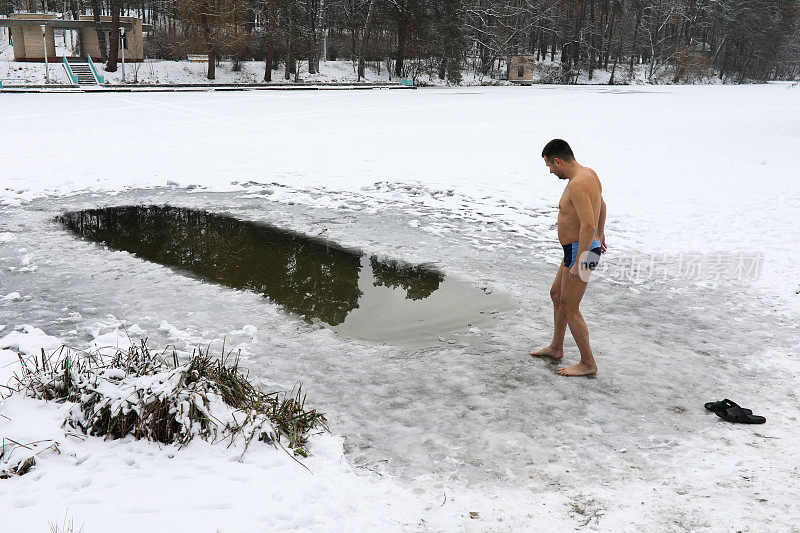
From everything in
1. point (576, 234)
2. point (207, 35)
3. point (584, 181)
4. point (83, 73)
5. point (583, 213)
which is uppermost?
point (207, 35)

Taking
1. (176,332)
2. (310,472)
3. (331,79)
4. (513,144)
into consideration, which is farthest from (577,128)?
(331,79)

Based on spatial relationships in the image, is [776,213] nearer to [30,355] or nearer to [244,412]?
[244,412]

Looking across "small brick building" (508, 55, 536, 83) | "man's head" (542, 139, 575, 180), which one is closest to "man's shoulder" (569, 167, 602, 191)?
"man's head" (542, 139, 575, 180)

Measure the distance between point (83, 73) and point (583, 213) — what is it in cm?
4703

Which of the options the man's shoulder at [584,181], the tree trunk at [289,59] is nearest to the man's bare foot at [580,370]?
the man's shoulder at [584,181]

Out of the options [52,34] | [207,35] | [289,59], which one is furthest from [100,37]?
[289,59]

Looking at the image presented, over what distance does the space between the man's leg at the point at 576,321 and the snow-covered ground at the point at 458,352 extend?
117mm

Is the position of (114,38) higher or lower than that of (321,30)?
lower

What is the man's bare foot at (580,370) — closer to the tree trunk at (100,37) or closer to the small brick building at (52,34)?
the small brick building at (52,34)

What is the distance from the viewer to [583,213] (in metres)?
4.80

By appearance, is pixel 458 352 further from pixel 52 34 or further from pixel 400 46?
pixel 52 34

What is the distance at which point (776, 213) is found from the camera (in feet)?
35.9

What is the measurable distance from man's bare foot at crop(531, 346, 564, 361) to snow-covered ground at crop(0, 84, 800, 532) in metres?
0.11

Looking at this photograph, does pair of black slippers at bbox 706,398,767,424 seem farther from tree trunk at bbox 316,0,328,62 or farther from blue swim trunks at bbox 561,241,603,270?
tree trunk at bbox 316,0,328,62
